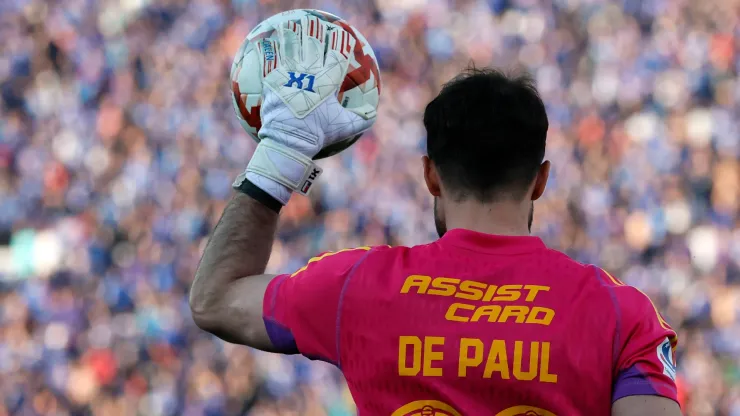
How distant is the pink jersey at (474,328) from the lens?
1.67m

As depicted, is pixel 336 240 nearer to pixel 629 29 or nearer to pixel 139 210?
pixel 139 210

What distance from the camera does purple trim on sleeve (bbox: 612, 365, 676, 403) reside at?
1.66m

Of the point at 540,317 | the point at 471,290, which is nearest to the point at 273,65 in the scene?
the point at 471,290

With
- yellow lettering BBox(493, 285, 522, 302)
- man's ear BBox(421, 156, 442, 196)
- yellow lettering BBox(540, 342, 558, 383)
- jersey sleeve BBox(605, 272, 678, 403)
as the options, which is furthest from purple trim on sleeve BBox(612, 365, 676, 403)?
man's ear BBox(421, 156, 442, 196)

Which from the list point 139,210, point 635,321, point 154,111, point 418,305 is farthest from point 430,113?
point 154,111

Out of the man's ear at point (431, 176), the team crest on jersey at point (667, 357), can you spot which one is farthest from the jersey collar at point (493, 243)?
the team crest on jersey at point (667, 357)

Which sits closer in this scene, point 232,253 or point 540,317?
point 540,317

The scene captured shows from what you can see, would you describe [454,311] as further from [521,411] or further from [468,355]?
[521,411]

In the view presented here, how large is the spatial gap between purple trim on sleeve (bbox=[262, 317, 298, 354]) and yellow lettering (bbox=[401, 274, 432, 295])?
206 mm

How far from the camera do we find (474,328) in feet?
5.57

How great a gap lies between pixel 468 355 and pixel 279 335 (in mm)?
320

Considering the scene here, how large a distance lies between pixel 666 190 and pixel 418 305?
349 inches

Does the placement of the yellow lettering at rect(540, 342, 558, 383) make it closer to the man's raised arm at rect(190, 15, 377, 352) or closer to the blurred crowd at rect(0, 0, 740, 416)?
the man's raised arm at rect(190, 15, 377, 352)

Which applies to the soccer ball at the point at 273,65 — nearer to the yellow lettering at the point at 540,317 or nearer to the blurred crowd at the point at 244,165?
the yellow lettering at the point at 540,317
